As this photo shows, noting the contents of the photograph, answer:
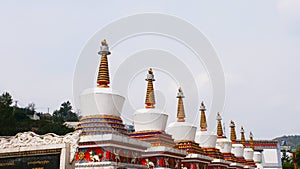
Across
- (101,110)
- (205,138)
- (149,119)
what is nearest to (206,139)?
(205,138)

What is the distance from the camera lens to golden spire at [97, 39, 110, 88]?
19925 millimetres

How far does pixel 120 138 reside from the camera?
53.8ft

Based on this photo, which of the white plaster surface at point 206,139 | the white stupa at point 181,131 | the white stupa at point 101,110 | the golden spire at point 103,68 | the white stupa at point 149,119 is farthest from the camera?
the white plaster surface at point 206,139

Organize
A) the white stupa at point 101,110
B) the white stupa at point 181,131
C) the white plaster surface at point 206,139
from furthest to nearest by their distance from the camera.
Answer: the white plaster surface at point 206,139
the white stupa at point 181,131
the white stupa at point 101,110

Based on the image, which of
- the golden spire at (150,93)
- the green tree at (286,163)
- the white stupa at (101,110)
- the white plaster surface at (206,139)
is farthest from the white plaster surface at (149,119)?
the green tree at (286,163)

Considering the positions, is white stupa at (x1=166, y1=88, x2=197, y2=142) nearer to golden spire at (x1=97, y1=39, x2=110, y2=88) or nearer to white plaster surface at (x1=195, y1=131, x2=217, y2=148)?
white plaster surface at (x1=195, y1=131, x2=217, y2=148)

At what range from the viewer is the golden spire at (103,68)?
65.4 feet

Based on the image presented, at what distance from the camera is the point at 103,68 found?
20406 mm

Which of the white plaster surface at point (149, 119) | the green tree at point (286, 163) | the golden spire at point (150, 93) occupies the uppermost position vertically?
the golden spire at point (150, 93)

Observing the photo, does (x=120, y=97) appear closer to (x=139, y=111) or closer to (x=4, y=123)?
(x=139, y=111)

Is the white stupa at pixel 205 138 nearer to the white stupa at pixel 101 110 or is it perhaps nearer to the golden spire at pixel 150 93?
the golden spire at pixel 150 93

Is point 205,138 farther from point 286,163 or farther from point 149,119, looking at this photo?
point 286,163

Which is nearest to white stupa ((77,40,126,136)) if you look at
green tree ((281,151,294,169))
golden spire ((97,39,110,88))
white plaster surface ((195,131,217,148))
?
golden spire ((97,39,110,88))

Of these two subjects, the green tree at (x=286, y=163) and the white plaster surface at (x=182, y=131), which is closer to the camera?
the white plaster surface at (x=182, y=131)
